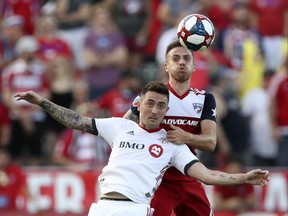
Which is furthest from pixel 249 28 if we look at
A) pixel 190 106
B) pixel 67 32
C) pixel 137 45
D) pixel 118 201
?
pixel 118 201

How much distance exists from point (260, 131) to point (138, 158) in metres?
7.58

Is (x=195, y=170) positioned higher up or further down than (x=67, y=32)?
further down

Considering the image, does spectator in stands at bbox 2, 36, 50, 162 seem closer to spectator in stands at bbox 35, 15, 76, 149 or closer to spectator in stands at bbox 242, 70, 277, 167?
spectator in stands at bbox 35, 15, 76, 149

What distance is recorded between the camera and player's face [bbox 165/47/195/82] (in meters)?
10.8

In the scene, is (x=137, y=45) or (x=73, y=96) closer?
(x=73, y=96)

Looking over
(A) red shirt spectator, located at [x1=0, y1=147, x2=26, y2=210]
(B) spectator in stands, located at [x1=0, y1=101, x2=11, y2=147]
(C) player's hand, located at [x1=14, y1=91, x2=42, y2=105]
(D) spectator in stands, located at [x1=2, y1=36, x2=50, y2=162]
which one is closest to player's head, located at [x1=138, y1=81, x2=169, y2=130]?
(C) player's hand, located at [x1=14, y1=91, x2=42, y2=105]

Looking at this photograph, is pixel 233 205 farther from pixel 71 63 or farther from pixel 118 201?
pixel 118 201

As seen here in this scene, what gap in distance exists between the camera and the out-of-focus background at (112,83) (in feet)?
53.4

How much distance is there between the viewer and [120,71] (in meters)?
18.3

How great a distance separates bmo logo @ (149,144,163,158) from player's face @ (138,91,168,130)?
206 millimetres

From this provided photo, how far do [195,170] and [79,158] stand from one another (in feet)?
22.0

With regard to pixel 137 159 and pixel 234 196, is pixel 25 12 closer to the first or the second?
pixel 234 196

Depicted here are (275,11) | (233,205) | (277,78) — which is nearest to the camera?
(233,205)

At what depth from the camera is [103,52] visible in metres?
18.3
